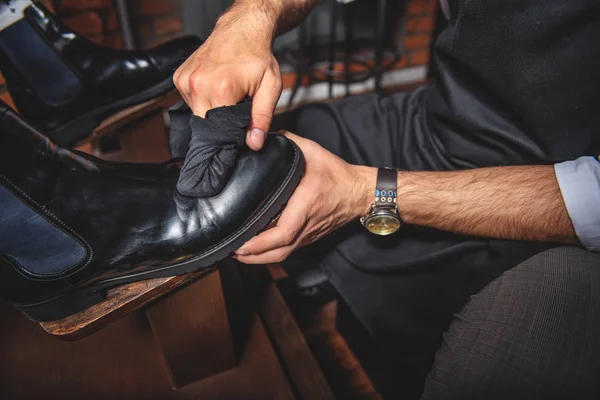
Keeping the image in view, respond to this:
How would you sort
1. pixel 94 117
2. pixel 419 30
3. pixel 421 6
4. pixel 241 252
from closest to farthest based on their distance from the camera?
pixel 241 252 → pixel 94 117 → pixel 421 6 → pixel 419 30

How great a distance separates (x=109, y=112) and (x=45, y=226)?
0.55 meters

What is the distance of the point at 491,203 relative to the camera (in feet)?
2.01

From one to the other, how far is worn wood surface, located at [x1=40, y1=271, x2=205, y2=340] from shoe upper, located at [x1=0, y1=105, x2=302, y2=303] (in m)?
0.03

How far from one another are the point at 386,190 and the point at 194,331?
1.51 ft

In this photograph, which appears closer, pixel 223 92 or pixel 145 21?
pixel 223 92

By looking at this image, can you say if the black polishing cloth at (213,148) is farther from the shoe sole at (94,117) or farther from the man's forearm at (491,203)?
the shoe sole at (94,117)

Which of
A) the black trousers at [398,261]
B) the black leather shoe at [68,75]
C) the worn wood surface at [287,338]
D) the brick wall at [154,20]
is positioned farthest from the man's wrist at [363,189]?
the brick wall at [154,20]

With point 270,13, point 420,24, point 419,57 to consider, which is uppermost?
point 270,13

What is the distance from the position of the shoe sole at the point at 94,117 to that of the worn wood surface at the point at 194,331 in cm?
50

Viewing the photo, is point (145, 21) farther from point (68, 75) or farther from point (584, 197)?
point (584, 197)

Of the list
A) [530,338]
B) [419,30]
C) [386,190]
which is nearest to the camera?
[530,338]

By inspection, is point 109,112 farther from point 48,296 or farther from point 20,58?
point 48,296

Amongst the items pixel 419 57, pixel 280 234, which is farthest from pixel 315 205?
pixel 419 57

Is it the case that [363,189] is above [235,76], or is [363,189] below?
below
